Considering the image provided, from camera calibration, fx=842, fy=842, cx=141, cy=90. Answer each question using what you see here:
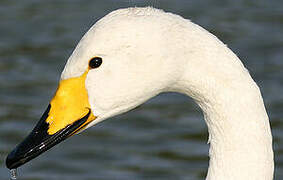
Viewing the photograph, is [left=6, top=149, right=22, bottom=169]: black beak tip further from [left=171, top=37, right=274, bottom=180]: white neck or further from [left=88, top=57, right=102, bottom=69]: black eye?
[left=171, top=37, right=274, bottom=180]: white neck

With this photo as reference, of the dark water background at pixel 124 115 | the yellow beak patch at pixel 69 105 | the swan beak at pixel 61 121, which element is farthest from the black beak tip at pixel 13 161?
the dark water background at pixel 124 115

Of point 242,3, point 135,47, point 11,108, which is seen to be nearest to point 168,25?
point 135,47

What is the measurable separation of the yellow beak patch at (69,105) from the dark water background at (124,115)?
3.74m

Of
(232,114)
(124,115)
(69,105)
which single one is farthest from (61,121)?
(124,115)

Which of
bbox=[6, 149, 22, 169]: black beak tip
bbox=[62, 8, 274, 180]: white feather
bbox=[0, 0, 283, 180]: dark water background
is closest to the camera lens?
bbox=[62, 8, 274, 180]: white feather

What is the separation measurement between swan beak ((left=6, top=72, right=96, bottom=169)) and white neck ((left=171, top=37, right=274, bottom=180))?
0.54m

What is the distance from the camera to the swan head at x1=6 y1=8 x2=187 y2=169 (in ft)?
15.3

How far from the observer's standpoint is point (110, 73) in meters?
4.81

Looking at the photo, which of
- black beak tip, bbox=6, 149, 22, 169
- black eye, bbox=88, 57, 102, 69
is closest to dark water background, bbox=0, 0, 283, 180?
black beak tip, bbox=6, 149, 22, 169

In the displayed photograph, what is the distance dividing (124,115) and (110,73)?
16.7 ft

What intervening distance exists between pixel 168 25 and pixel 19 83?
593cm

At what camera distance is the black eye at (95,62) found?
4.73m

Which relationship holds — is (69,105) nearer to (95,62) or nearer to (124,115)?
(95,62)

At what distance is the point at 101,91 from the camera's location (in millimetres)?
4883
